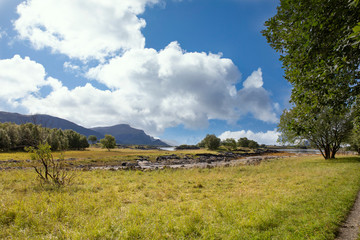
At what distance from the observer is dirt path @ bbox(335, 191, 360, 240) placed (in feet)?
18.9

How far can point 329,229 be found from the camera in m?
6.07

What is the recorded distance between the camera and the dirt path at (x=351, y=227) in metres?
5.76

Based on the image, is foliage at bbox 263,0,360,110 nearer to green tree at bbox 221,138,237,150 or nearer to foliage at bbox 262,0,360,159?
foliage at bbox 262,0,360,159

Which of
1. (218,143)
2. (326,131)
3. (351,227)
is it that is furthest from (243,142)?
(351,227)

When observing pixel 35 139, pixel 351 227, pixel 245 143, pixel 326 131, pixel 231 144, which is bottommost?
pixel 231 144

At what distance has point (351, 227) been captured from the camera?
252 inches

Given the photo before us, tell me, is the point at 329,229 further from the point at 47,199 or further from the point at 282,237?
the point at 47,199

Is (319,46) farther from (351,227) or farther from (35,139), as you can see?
(35,139)

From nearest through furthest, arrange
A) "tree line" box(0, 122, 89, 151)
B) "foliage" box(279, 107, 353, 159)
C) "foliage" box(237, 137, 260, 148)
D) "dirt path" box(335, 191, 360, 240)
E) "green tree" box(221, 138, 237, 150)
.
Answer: "dirt path" box(335, 191, 360, 240) → "tree line" box(0, 122, 89, 151) → "foliage" box(279, 107, 353, 159) → "green tree" box(221, 138, 237, 150) → "foliage" box(237, 137, 260, 148)

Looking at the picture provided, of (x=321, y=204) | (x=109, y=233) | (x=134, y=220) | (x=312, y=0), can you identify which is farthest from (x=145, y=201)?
(x=312, y=0)

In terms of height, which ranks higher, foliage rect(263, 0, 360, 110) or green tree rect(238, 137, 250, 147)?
foliage rect(263, 0, 360, 110)

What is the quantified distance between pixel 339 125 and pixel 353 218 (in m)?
37.9

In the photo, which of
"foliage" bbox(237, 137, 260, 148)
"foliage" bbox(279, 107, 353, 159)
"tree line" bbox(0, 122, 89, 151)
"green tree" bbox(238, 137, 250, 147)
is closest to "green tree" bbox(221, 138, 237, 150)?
"green tree" bbox(238, 137, 250, 147)

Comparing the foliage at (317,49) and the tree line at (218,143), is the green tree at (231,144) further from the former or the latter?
the foliage at (317,49)
